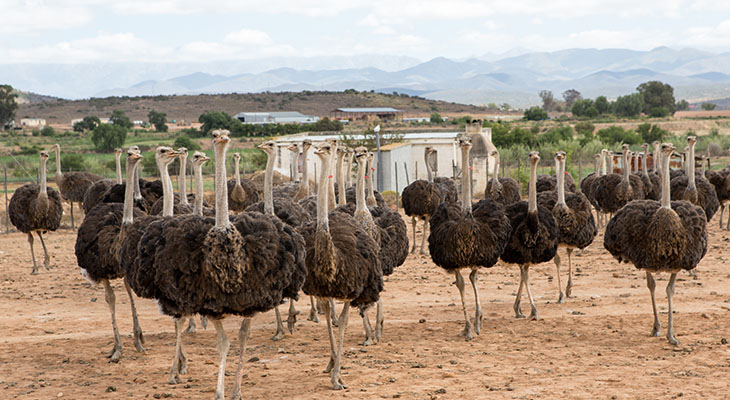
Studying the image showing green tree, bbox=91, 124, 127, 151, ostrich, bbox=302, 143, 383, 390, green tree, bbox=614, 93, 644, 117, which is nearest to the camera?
ostrich, bbox=302, 143, 383, 390

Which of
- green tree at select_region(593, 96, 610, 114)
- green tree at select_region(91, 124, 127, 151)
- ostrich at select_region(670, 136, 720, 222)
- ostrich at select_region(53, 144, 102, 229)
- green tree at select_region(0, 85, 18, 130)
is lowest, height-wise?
ostrich at select_region(670, 136, 720, 222)

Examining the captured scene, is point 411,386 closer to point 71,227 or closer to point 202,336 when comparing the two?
point 202,336

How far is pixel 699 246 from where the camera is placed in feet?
30.3

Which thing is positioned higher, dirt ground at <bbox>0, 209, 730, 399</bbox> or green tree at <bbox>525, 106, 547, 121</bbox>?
green tree at <bbox>525, 106, 547, 121</bbox>

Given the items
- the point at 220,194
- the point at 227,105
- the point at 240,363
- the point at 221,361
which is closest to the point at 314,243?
the point at 220,194

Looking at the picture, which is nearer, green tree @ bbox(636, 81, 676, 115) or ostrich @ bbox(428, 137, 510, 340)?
ostrich @ bbox(428, 137, 510, 340)

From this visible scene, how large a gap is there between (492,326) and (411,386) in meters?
3.13

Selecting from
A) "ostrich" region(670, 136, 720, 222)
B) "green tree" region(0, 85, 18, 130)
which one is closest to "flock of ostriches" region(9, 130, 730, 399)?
"ostrich" region(670, 136, 720, 222)

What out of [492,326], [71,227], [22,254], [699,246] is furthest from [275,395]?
[71,227]

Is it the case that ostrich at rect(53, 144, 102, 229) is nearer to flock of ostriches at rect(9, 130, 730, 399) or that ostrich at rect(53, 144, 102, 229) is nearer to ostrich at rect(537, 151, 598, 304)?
flock of ostriches at rect(9, 130, 730, 399)

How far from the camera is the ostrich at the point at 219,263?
6.43m

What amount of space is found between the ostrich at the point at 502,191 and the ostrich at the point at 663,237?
24.4 feet

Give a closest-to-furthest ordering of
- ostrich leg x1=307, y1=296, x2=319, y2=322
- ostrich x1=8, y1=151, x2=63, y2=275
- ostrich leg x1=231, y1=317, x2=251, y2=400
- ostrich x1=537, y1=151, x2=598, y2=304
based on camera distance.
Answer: ostrich leg x1=231, y1=317, x2=251, y2=400
ostrich leg x1=307, y1=296, x2=319, y2=322
ostrich x1=537, y1=151, x2=598, y2=304
ostrich x1=8, y1=151, x2=63, y2=275

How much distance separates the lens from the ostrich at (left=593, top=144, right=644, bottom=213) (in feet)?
57.3
